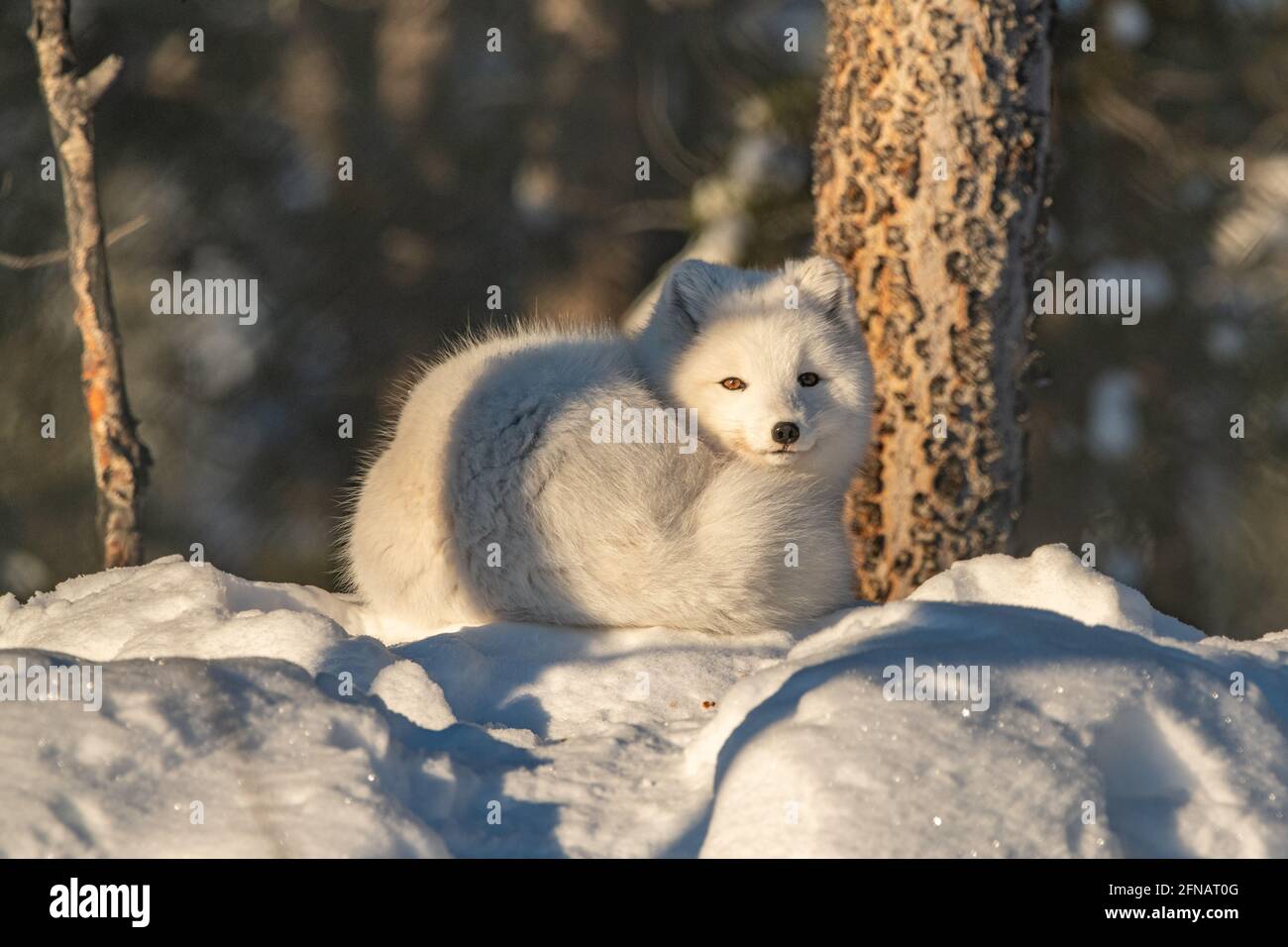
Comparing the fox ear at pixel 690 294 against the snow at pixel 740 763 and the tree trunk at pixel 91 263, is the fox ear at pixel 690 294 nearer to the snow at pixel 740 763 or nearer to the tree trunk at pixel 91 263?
the snow at pixel 740 763

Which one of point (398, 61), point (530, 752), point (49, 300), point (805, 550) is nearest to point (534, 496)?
point (805, 550)

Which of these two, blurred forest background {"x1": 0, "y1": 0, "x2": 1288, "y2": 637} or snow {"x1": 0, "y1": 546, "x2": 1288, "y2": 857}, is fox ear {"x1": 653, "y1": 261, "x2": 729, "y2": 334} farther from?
blurred forest background {"x1": 0, "y1": 0, "x2": 1288, "y2": 637}

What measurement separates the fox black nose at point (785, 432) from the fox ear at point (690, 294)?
495 mm

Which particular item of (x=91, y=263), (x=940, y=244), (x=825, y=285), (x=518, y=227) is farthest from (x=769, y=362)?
(x=518, y=227)

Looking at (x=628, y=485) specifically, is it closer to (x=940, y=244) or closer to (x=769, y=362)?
(x=769, y=362)

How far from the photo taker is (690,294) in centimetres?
407

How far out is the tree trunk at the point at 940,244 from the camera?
477cm

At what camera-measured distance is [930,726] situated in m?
2.21

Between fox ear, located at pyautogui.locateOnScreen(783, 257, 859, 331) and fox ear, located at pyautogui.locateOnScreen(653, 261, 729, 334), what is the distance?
0.24m

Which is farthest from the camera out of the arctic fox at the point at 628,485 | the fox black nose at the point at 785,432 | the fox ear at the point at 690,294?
the fox ear at the point at 690,294

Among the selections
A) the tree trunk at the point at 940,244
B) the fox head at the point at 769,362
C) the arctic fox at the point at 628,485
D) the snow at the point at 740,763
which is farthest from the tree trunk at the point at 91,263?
the tree trunk at the point at 940,244

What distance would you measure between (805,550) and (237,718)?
→ 5.56 feet

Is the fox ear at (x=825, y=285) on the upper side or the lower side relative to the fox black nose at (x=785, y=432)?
upper

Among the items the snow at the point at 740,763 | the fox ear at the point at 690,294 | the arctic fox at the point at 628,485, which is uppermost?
the fox ear at the point at 690,294
